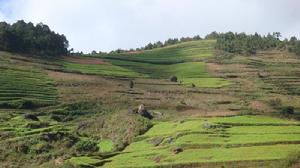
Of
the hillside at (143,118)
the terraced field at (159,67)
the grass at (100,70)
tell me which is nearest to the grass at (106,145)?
the hillside at (143,118)

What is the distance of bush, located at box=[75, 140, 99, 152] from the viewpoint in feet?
245

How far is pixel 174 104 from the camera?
100 m

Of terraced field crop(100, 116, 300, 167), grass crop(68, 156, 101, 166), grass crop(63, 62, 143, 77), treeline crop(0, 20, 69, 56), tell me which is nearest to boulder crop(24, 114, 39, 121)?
terraced field crop(100, 116, 300, 167)

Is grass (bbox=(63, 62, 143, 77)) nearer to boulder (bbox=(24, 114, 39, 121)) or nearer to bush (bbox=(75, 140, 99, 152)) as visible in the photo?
boulder (bbox=(24, 114, 39, 121))

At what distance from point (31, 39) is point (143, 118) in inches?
3084

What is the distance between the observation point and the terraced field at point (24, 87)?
97.2 meters

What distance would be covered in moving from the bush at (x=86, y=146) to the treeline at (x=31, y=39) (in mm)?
74314

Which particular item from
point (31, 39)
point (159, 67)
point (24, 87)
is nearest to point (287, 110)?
point (24, 87)

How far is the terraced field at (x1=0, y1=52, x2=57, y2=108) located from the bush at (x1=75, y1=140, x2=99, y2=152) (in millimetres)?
22251

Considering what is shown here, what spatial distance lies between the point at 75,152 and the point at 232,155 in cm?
2105

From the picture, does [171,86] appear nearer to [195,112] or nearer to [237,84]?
[237,84]

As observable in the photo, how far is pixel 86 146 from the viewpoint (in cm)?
7562

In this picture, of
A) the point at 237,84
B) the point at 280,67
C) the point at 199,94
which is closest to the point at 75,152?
the point at 199,94

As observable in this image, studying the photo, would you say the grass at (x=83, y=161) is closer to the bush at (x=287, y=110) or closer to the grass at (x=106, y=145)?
the grass at (x=106, y=145)
